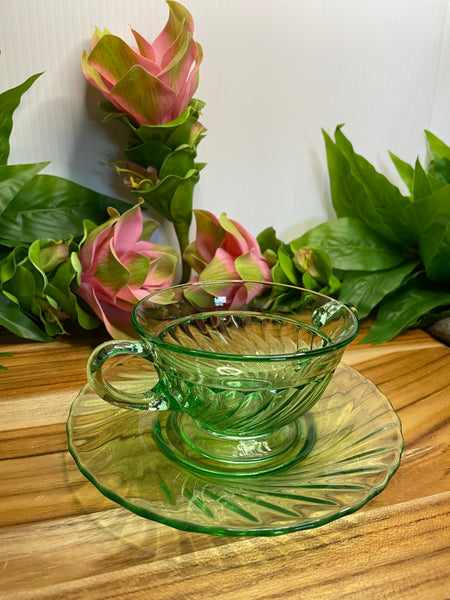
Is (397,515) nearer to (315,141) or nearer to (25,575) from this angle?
(25,575)

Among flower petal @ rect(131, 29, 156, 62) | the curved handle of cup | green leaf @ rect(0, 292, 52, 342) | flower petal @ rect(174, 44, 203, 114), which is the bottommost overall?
green leaf @ rect(0, 292, 52, 342)

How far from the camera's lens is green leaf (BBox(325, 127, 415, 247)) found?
0.52 meters

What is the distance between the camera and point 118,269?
0.40 metres

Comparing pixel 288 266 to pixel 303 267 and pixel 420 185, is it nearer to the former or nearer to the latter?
pixel 303 267

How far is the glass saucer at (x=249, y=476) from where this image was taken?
0.74ft

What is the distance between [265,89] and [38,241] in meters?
0.28

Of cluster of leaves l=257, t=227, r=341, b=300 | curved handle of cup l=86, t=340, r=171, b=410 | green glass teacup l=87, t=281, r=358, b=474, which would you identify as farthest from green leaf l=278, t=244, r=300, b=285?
curved handle of cup l=86, t=340, r=171, b=410

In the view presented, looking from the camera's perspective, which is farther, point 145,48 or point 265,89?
point 265,89

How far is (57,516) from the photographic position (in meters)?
0.25

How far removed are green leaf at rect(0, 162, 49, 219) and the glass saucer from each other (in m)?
0.19

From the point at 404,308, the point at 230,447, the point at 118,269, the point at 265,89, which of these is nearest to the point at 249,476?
the point at 230,447

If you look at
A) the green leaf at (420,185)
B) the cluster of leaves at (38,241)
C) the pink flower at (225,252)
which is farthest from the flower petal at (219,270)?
the green leaf at (420,185)

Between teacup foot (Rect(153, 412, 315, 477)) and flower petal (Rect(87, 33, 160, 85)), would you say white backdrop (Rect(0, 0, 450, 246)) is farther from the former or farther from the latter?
teacup foot (Rect(153, 412, 315, 477))

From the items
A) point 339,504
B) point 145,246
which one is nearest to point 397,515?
point 339,504
